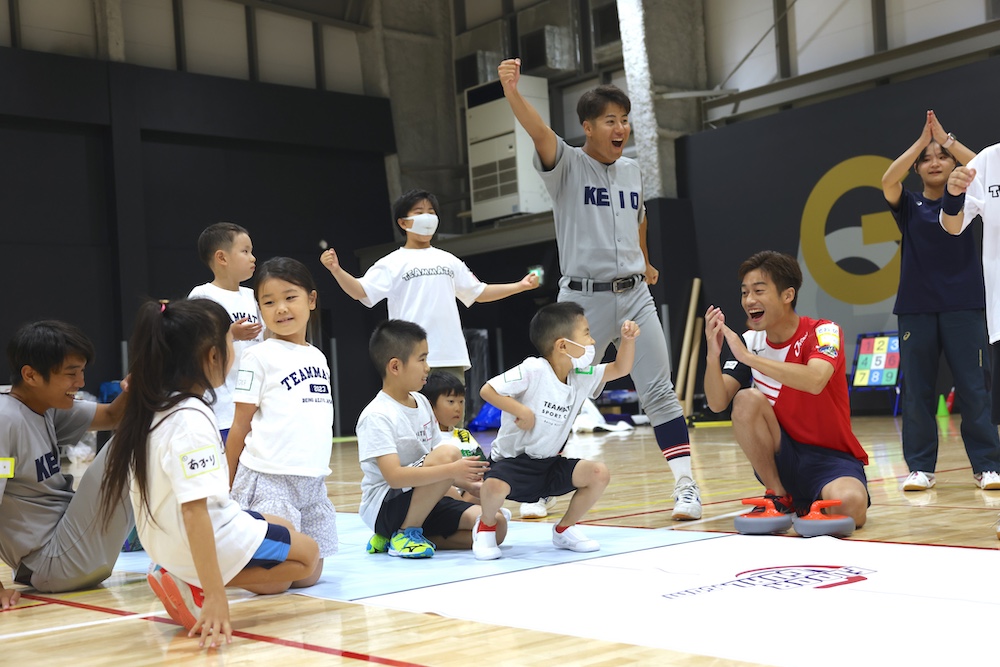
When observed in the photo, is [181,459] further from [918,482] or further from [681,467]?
[918,482]

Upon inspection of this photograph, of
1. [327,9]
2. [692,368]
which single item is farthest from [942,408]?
[327,9]

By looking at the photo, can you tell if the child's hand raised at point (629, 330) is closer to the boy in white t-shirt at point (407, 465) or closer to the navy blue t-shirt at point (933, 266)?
the boy in white t-shirt at point (407, 465)

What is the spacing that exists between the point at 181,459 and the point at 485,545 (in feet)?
4.36

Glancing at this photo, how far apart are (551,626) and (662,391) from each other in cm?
206

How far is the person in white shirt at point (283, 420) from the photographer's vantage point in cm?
318

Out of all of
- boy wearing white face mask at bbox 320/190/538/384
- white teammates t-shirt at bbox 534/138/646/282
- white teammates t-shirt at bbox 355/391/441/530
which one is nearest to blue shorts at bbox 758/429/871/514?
white teammates t-shirt at bbox 534/138/646/282

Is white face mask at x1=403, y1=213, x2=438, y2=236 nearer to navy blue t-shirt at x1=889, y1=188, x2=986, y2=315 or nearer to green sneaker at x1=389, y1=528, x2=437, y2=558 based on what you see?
green sneaker at x1=389, y1=528, x2=437, y2=558

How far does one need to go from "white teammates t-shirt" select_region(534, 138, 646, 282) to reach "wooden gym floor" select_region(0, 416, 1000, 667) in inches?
41.3

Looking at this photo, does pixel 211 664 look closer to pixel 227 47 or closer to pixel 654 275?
pixel 654 275

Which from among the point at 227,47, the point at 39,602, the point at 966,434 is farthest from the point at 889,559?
the point at 227,47

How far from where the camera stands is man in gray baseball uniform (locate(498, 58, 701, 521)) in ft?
14.0

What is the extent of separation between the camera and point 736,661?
199cm

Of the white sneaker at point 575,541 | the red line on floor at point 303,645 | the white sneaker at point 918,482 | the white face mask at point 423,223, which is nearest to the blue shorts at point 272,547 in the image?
the red line on floor at point 303,645

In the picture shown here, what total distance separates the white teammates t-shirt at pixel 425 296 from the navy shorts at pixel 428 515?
1.08 m
